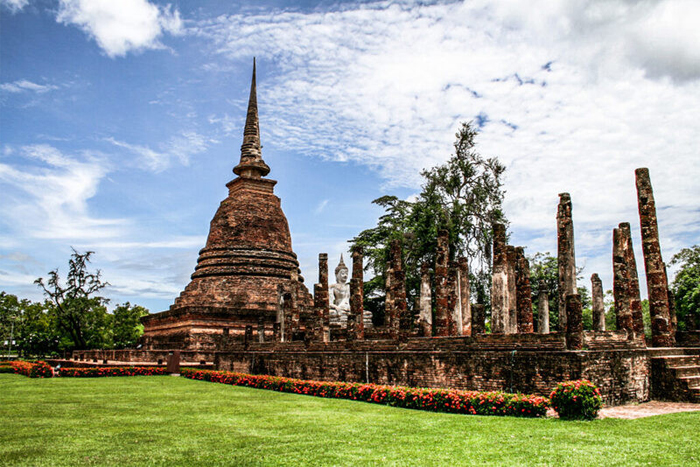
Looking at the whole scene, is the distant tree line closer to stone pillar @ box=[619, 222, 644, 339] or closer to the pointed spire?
the pointed spire

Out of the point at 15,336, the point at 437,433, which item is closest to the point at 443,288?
the point at 437,433

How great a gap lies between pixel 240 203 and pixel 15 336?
2909cm

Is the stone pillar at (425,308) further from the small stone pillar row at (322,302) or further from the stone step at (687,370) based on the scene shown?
the stone step at (687,370)

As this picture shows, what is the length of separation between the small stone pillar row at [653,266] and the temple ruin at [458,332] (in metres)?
0.03

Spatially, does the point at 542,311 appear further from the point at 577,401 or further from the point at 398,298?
the point at 577,401

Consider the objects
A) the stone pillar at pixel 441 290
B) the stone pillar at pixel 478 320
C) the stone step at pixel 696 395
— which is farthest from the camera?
the stone pillar at pixel 441 290

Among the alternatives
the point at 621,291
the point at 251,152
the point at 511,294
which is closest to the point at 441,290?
the point at 511,294

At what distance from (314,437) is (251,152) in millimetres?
29459

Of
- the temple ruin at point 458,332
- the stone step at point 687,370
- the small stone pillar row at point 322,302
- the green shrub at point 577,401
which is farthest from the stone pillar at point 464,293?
the green shrub at point 577,401

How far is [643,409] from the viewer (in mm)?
11383

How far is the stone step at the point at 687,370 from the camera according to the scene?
12723mm

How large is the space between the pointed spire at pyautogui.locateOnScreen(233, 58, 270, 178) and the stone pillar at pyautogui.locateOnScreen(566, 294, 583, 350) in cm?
2639

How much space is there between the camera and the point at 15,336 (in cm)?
4934

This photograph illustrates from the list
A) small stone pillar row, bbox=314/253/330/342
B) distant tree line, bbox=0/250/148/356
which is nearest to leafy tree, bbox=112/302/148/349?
distant tree line, bbox=0/250/148/356
